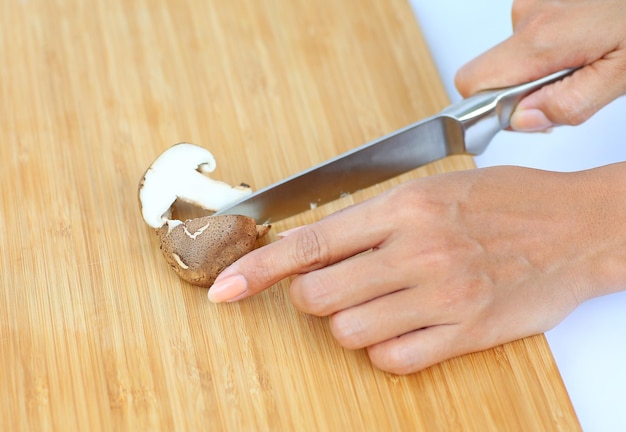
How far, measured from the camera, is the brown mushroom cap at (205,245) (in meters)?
1.46

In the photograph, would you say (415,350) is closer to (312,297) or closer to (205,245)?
(312,297)

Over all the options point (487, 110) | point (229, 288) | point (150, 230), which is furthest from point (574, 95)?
point (150, 230)

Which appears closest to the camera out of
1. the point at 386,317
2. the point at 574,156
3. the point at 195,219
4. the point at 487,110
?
the point at 386,317

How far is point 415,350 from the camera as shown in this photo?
1.41 metres

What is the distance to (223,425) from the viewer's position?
1.37 m

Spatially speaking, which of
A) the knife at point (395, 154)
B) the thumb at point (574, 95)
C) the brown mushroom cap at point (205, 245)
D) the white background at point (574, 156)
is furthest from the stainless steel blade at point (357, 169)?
the white background at point (574, 156)

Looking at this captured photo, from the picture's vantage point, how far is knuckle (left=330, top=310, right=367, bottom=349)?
4.63ft

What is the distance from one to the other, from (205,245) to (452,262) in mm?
528

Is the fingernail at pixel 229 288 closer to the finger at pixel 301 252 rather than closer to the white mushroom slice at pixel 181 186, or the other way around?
the finger at pixel 301 252

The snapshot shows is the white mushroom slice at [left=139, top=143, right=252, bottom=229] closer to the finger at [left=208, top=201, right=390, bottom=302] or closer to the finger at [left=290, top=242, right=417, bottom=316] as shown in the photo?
the finger at [left=208, top=201, right=390, bottom=302]

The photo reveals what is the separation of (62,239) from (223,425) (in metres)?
0.58

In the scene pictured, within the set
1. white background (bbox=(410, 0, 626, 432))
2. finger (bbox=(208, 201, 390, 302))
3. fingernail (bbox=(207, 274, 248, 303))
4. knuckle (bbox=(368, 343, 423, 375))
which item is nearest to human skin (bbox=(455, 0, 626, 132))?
white background (bbox=(410, 0, 626, 432))

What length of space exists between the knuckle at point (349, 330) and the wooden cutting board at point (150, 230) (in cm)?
6

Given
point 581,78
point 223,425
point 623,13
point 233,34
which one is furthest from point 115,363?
point 623,13
